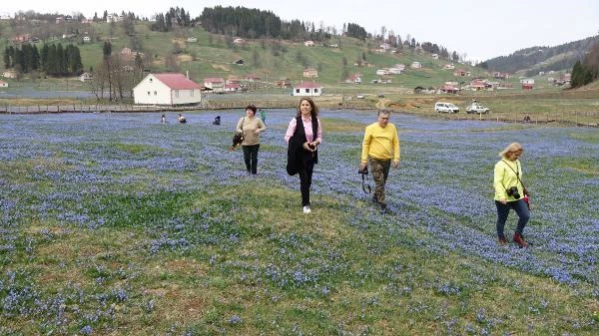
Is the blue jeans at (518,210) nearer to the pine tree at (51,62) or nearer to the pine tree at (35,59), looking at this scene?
the pine tree at (51,62)

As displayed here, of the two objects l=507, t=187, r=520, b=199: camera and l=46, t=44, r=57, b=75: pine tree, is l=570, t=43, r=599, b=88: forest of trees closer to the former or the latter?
l=507, t=187, r=520, b=199: camera

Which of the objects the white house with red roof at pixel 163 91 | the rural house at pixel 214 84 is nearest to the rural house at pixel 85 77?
the rural house at pixel 214 84

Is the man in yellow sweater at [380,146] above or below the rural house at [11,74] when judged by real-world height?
below

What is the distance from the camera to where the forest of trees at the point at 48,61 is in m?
186

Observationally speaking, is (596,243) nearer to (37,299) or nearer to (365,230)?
(365,230)

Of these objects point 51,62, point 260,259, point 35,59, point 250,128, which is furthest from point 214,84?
point 260,259

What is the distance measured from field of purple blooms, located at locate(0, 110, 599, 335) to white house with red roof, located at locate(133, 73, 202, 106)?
303 feet

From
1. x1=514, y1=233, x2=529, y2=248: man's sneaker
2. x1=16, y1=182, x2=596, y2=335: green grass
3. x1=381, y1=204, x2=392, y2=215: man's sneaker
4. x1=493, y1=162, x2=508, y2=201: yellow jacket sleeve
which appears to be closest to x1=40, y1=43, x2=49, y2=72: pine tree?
x1=16, y1=182, x2=596, y2=335: green grass

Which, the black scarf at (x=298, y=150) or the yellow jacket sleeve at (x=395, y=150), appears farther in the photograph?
the yellow jacket sleeve at (x=395, y=150)

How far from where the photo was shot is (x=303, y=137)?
13.2 meters

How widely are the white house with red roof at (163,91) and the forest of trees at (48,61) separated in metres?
92.8

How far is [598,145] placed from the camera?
41.5 metres

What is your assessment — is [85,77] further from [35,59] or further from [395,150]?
[395,150]

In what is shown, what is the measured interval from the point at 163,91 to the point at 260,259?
104810 millimetres
